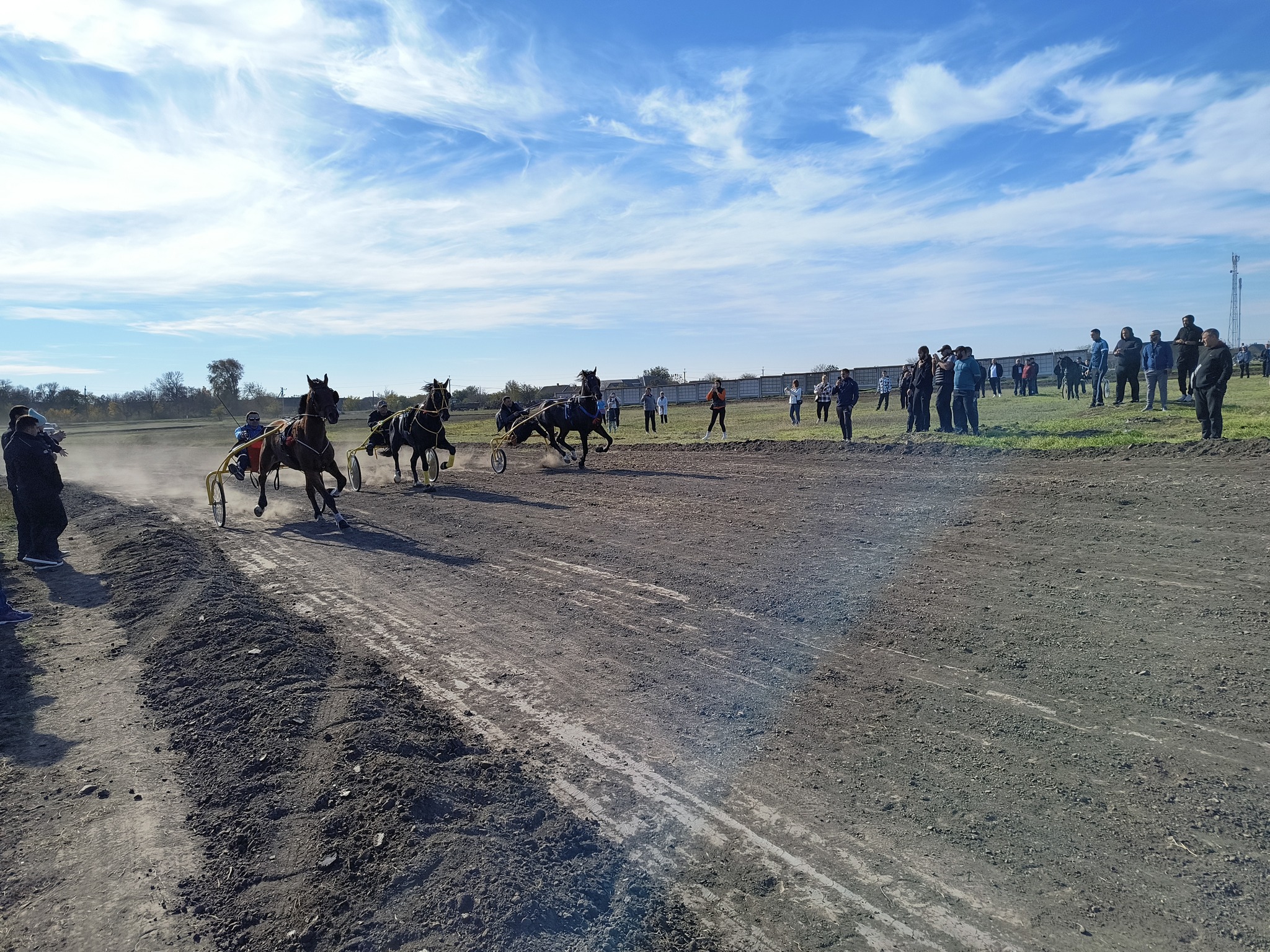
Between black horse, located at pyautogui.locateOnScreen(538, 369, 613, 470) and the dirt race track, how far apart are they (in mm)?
10068

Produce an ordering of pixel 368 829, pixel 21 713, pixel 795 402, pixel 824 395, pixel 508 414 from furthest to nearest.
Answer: pixel 795 402 < pixel 824 395 < pixel 508 414 < pixel 21 713 < pixel 368 829

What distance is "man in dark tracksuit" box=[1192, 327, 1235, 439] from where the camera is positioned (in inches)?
503

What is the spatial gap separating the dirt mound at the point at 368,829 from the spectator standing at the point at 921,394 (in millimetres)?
16468

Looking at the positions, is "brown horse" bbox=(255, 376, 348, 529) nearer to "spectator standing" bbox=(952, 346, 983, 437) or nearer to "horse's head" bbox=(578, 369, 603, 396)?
"horse's head" bbox=(578, 369, 603, 396)

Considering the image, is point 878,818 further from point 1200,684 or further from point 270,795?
point 270,795

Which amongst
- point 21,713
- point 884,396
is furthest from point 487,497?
point 884,396

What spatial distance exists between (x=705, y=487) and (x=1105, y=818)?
431 inches

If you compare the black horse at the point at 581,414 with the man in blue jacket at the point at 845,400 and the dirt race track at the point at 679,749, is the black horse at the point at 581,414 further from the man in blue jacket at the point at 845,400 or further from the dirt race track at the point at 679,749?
the dirt race track at the point at 679,749

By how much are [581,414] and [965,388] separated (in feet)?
30.1

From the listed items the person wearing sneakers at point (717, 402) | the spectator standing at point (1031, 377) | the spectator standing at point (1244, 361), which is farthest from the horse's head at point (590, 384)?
the spectator standing at point (1244, 361)

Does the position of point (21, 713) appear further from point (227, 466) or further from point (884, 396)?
point (884, 396)

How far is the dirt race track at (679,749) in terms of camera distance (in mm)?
3109

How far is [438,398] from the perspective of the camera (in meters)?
17.4

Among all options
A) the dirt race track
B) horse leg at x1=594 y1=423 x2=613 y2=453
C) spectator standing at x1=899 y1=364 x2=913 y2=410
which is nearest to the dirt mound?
the dirt race track
